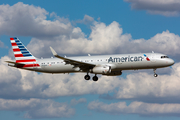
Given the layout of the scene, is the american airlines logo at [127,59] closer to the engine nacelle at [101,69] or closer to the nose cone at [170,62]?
the engine nacelle at [101,69]

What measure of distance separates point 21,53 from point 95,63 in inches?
826

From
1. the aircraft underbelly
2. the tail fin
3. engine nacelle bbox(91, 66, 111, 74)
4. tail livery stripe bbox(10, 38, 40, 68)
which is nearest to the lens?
engine nacelle bbox(91, 66, 111, 74)

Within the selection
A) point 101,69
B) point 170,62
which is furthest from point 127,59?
point 170,62

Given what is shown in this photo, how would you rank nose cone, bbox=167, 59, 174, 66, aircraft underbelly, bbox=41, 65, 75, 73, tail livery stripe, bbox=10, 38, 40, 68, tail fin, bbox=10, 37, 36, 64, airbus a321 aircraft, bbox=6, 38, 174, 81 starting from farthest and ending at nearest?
tail fin, bbox=10, 37, 36, 64, tail livery stripe, bbox=10, 38, 40, 68, aircraft underbelly, bbox=41, 65, 75, 73, nose cone, bbox=167, 59, 174, 66, airbus a321 aircraft, bbox=6, 38, 174, 81

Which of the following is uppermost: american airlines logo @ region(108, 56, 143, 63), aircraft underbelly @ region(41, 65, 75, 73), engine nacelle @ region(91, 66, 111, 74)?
american airlines logo @ region(108, 56, 143, 63)

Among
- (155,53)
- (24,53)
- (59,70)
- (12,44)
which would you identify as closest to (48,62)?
(59,70)

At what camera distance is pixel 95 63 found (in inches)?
2702

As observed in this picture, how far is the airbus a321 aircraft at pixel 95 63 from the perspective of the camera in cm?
6581

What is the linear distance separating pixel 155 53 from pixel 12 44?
37.7 metres

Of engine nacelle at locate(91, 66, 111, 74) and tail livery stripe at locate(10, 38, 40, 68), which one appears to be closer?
engine nacelle at locate(91, 66, 111, 74)

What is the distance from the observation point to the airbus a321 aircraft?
65812 mm

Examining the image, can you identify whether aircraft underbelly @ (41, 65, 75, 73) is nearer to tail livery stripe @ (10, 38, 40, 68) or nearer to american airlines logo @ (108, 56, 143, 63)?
tail livery stripe @ (10, 38, 40, 68)

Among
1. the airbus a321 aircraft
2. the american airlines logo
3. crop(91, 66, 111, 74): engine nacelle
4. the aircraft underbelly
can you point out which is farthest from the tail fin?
the american airlines logo

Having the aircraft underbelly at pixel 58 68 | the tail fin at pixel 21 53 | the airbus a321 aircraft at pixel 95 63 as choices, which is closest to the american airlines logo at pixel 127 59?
the airbus a321 aircraft at pixel 95 63
